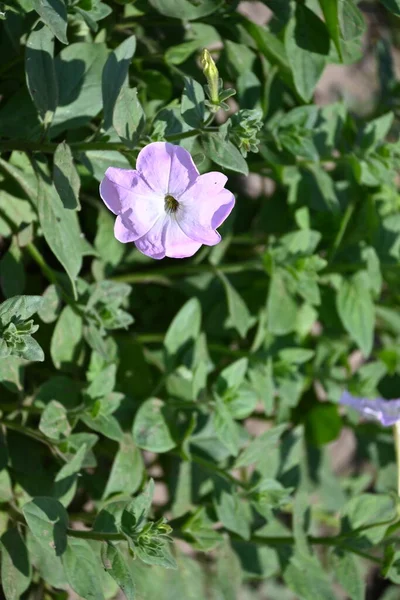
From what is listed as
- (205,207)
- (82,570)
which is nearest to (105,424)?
(82,570)

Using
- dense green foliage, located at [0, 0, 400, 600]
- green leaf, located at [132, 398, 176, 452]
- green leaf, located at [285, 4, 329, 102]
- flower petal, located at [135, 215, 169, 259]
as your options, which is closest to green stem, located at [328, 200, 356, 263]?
dense green foliage, located at [0, 0, 400, 600]

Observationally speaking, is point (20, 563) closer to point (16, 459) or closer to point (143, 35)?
point (16, 459)

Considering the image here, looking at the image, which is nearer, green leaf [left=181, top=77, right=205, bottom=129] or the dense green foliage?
green leaf [left=181, top=77, right=205, bottom=129]

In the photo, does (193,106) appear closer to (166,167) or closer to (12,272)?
(166,167)

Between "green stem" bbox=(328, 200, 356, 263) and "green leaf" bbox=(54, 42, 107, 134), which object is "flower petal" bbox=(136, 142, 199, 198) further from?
"green stem" bbox=(328, 200, 356, 263)

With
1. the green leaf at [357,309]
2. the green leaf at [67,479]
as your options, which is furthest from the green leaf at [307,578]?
the green leaf at [67,479]

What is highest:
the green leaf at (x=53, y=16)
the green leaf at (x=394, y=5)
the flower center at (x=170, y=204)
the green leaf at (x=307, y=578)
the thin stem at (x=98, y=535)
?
the green leaf at (x=394, y=5)

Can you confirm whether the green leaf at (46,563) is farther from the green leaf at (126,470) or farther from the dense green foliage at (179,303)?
the green leaf at (126,470)

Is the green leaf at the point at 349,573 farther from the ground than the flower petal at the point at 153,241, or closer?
closer
